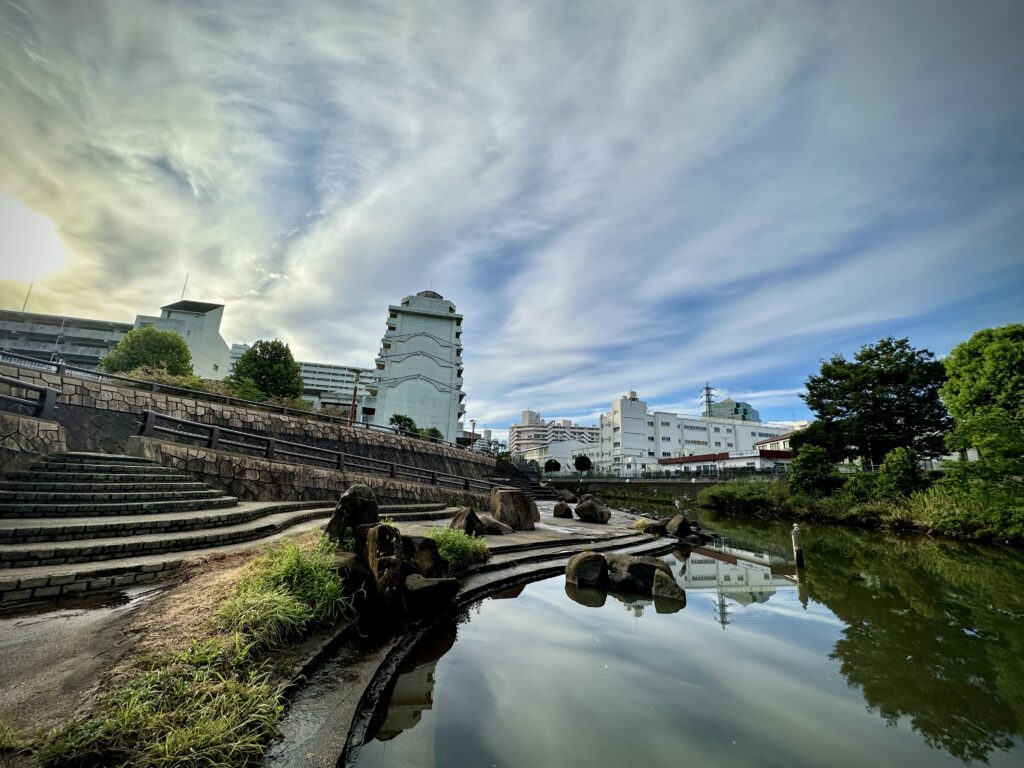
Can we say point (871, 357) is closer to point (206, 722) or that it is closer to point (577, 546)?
point (577, 546)

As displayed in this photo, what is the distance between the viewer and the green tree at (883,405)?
25312mm

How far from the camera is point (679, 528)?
54.7ft

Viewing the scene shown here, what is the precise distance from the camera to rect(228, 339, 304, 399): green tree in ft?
117

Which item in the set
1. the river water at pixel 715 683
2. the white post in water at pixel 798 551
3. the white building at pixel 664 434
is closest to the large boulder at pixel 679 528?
the white post in water at pixel 798 551

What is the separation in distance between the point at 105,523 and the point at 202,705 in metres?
5.56

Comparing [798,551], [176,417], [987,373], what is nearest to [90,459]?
[176,417]

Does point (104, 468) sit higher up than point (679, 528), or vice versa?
point (104, 468)

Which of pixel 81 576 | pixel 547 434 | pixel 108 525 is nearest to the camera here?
pixel 81 576

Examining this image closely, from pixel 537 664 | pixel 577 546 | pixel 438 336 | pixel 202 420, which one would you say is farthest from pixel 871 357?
pixel 438 336

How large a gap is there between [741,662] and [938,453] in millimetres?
30532

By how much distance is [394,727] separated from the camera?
3.72 m

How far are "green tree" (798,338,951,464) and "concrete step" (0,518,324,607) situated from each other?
32.6 m

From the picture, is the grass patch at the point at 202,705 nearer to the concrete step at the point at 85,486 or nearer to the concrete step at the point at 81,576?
the concrete step at the point at 81,576

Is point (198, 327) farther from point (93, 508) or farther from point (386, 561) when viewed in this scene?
point (386, 561)
